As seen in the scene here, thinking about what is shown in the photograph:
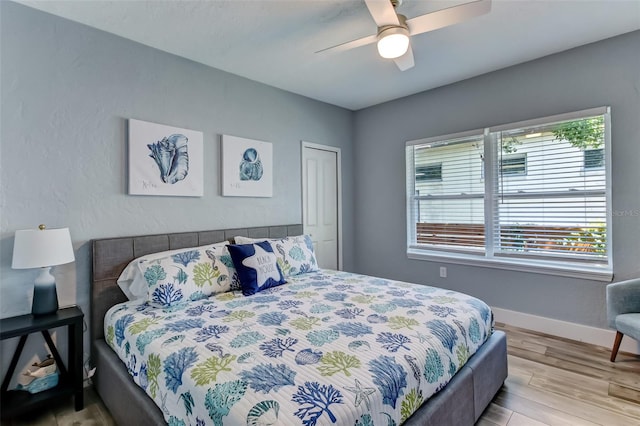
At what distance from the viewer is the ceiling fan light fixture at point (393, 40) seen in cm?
195

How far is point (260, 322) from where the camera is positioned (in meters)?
1.81

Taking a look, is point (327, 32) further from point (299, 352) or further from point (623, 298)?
point (623, 298)

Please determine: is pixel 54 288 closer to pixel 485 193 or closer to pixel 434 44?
pixel 434 44

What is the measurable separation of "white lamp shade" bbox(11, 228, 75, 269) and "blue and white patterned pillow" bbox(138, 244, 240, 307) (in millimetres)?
485

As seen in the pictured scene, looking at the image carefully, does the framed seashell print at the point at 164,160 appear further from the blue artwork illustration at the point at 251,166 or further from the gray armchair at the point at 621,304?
the gray armchair at the point at 621,304

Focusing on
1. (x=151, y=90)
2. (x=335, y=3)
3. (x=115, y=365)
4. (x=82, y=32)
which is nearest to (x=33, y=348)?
(x=115, y=365)

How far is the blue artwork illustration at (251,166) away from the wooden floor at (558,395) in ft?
6.93

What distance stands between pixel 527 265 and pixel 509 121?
1.44 metres

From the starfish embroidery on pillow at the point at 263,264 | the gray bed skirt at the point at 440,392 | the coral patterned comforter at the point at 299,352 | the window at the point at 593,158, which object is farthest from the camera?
the window at the point at 593,158

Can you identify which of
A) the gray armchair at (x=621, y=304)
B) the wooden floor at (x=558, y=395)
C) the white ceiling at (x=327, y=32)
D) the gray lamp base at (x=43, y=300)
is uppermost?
the white ceiling at (x=327, y=32)

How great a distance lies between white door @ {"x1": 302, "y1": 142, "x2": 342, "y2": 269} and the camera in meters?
3.93

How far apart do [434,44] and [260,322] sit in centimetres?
255

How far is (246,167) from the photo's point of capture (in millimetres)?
3238

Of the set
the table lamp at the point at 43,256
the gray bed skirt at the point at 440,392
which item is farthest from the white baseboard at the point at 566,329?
the table lamp at the point at 43,256
